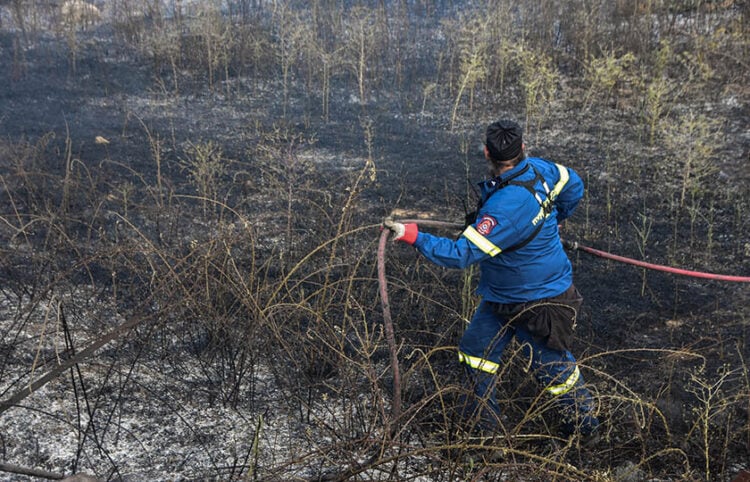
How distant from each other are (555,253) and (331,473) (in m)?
1.53

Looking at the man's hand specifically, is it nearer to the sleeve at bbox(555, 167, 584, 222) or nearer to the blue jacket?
the blue jacket

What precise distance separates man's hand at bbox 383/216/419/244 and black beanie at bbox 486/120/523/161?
0.54 meters

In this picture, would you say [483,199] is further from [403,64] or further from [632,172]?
[403,64]

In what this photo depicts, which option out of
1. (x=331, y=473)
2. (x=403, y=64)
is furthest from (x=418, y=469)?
(x=403, y=64)

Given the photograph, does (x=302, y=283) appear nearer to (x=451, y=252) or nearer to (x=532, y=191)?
(x=451, y=252)

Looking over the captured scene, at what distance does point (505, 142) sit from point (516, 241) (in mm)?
471

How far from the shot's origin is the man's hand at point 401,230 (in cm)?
321

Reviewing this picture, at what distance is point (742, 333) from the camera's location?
460cm

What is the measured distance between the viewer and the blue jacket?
321 centimetres

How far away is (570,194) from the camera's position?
3.75 m

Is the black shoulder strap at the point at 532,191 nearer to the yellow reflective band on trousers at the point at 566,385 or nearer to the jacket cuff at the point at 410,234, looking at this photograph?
the jacket cuff at the point at 410,234

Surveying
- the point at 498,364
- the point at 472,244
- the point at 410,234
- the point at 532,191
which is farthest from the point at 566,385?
the point at 410,234

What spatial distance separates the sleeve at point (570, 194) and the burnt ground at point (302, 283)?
830 mm

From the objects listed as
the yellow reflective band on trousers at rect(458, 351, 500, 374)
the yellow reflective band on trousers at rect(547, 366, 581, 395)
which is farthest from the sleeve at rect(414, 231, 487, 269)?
the yellow reflective band on trousers at rect(547, 366, 581, 395)
